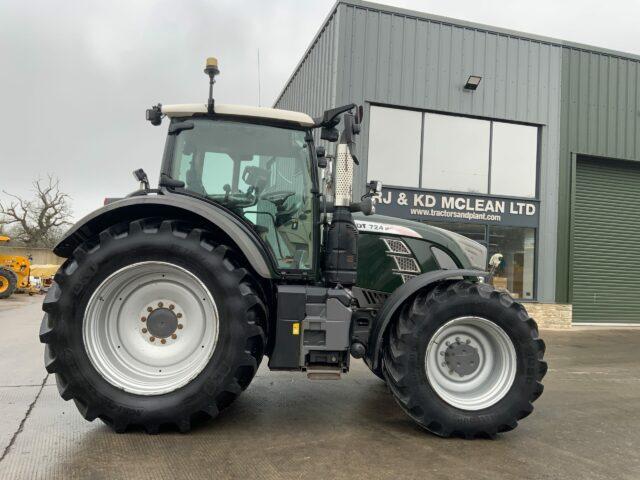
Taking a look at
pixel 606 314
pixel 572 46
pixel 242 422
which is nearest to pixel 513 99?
pixel 572 46

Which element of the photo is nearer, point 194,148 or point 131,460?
point 131,460

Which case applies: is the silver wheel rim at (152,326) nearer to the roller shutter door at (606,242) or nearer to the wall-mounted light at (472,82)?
the wall-mounted light at (472,82)

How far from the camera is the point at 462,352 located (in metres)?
3.78

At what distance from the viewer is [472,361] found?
3.77 metres

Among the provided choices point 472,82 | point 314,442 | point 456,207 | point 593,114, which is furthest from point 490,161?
point 314,442

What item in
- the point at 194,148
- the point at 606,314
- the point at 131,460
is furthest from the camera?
the point at 606,314

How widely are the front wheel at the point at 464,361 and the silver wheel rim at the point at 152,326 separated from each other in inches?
57.0

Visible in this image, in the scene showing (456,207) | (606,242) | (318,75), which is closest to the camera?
(456,207)

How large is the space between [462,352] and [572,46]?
11.7 meters

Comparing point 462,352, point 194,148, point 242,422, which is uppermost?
point 194,148

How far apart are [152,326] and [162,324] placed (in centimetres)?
8

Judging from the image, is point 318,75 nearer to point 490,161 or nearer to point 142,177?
point 490,161

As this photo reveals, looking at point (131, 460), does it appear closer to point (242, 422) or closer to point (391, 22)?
point (242, 422)

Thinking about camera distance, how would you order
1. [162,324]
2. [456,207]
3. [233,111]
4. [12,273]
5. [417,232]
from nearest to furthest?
[162,324]
[233,111]
[417,232]
[456,207]
[12,273]
